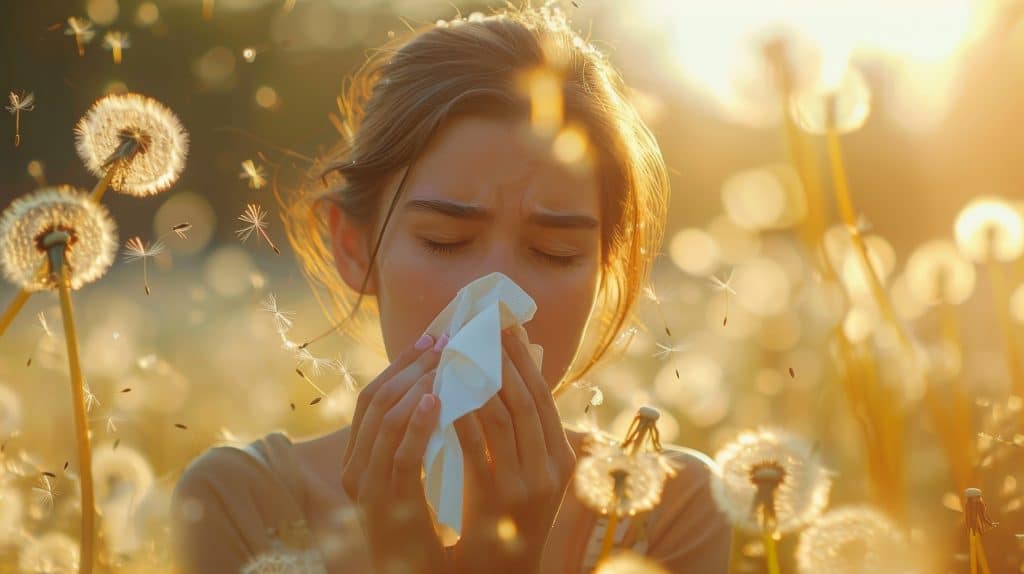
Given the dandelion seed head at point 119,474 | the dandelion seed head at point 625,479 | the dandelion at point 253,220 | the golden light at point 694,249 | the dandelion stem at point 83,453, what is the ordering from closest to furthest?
the dandelion stem at point 83,453 < the dandelion seed head at point 625,479 < the dandelion at point 253,220 < the dandelion seed head at point 119,474 < the golden light at point 694,249

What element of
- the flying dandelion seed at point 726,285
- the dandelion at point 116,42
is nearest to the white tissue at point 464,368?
the flying dandelion seed at point 726,285

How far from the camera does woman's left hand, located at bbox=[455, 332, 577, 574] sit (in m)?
2.19

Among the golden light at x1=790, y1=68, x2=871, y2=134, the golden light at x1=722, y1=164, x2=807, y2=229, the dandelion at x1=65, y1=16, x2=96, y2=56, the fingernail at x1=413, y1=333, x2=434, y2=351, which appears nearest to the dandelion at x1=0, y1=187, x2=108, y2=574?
the dandelion at x1=65, y1=16, x2=96, y2=56

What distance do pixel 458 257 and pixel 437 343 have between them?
0.23m

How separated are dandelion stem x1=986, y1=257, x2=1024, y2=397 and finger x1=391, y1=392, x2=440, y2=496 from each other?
3.49ft

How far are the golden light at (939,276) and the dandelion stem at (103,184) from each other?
1768 millimetres

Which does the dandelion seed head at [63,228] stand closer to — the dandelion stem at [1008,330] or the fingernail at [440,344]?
the fingernail at [440,344]

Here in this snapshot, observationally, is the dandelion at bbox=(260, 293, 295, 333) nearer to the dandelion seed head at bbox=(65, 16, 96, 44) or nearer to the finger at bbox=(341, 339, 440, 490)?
the finger at bbox=(341, 339, 440, 490)

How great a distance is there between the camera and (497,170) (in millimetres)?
2398

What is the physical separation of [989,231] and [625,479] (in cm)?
139

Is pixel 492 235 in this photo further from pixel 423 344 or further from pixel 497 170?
pixel 423 344

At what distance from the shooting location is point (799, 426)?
2578mm

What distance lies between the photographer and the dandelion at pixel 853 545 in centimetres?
172

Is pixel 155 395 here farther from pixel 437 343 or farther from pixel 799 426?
pixel 799 426
